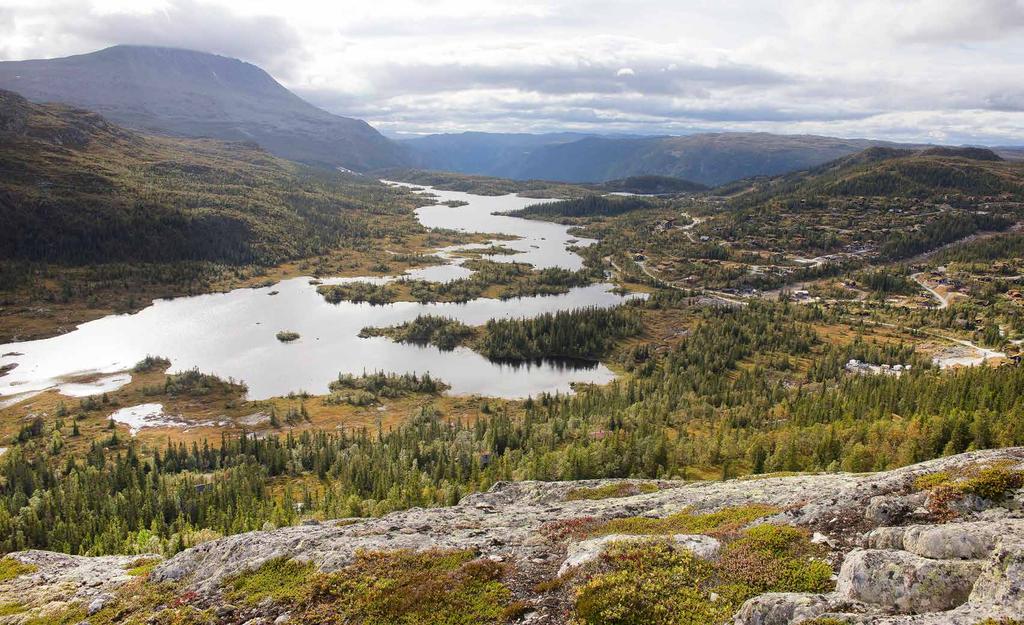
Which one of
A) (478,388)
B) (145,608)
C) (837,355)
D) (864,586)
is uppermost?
(864,586)

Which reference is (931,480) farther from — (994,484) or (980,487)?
(994,484)

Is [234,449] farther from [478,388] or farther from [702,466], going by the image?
[702,466]

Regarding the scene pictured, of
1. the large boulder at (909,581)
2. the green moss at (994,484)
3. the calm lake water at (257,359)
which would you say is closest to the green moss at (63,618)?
the large boulder at (909,581)

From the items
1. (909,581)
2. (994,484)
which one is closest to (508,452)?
(994,484)

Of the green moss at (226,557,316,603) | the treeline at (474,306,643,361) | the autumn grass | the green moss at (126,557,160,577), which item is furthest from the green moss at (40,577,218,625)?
the treeline at (474,306,643,361)

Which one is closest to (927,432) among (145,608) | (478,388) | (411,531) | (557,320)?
(411,531)
